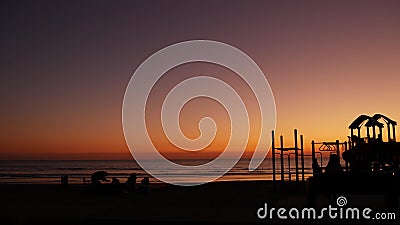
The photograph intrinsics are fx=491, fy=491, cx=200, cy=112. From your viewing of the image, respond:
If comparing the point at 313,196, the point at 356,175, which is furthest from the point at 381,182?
the point at 313,196

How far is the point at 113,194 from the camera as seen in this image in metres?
21.8

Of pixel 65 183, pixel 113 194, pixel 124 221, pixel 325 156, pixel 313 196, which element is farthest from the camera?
pixel 325 156

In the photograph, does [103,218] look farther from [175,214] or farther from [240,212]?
[240,212]

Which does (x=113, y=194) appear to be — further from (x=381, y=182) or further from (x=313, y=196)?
(x=381, y=182)

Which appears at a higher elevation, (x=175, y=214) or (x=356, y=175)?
(x=356, y=175)

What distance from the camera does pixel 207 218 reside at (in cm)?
1037

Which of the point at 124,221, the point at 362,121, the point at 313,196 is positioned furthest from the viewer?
the point at 362,121

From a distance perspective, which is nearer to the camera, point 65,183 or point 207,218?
point 207,218

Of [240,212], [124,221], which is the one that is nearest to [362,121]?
[240,212]

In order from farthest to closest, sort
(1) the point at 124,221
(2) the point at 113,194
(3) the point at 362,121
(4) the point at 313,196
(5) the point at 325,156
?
(5) the point at 325,156 < (2) the point at 113,194 < (3) the point at 362,121 < (4) the point at 313,196 < (1) the point at 124,221

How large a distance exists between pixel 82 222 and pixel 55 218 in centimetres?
65

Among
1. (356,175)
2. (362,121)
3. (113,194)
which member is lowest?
(113,194)

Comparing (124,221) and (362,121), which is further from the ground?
(362,121)

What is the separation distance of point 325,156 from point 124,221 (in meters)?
125
